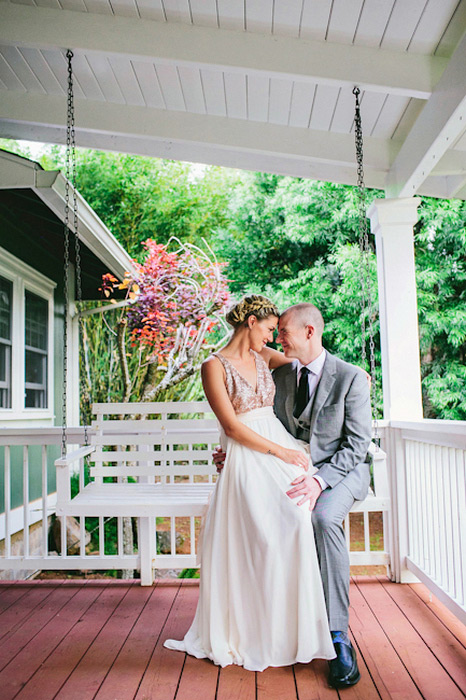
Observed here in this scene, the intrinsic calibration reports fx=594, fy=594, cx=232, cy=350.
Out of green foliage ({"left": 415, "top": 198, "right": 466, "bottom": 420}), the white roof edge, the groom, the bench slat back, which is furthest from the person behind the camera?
green foliage ({"left": 415, "top": 198, "right": 466, "bottom": 420})

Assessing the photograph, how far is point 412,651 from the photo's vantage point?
2457 millimetres

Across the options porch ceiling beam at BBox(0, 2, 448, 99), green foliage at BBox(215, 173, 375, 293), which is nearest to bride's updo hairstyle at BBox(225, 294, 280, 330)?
porch ceiling beam at BBox(0, 2, 448, 99)

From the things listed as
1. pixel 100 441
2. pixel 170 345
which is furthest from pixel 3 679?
pixel 170 345

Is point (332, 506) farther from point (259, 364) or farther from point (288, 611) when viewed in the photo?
point (259, 364)

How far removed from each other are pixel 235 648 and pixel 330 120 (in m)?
2.89

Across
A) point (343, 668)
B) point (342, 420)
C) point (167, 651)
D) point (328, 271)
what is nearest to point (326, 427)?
point (342, 420)

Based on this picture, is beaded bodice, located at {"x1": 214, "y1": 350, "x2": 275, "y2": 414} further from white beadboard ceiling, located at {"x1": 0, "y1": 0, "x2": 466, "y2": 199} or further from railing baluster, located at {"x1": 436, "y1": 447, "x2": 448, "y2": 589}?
white beadboard ceiling, located at {"x1": 0, "y1": 0, "x2": 466, "y2": 199}

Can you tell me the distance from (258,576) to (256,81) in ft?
8.41

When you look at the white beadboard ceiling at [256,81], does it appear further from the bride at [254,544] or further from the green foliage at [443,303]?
the green foliage at [443,303]

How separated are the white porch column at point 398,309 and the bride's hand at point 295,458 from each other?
121 centimetres

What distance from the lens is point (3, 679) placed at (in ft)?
7.42

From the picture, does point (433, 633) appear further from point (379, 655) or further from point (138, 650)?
point (138, 650)

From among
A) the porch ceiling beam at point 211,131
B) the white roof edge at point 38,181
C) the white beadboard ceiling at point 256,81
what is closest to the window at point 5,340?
the white roof edge at point 38,181

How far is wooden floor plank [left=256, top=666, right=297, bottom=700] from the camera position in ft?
6.89
